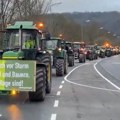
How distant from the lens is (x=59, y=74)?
102ft

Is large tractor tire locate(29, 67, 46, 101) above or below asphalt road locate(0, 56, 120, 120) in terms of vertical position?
above

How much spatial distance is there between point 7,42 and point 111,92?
4.57 meters

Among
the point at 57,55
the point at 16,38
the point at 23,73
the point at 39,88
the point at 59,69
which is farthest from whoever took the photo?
the point at 57,55

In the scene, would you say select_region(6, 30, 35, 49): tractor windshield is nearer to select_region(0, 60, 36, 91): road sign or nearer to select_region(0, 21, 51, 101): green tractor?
select_region(0, 21, 51, 101): green tractor

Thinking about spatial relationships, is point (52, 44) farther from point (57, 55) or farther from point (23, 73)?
point (23, 73)

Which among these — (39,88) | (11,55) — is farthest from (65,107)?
(11,55)

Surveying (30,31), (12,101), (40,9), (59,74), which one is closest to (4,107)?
(12,101)

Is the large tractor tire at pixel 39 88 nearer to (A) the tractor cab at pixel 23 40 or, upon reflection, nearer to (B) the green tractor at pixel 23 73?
(B) the green tractor at pixel 23 73

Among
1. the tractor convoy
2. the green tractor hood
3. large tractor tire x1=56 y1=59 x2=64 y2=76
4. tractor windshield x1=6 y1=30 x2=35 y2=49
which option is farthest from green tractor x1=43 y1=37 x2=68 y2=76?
the green tractor hood

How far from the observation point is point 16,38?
1847 cm

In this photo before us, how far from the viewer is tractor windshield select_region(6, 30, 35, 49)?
1817 cm

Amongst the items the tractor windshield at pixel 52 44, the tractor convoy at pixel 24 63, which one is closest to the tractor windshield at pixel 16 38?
the tractor convoy at pixel 24 63

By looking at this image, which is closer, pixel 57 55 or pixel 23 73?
pixel 23 73

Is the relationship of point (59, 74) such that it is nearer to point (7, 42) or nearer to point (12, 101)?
point (7, 42)
